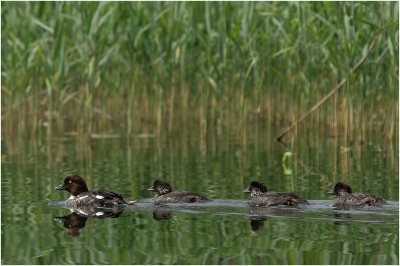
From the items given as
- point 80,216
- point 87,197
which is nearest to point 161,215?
point 80,216

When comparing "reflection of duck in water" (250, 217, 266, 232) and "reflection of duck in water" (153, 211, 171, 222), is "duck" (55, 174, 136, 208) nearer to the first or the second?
"reflection of duck in water" (153, 211, 171, 222)

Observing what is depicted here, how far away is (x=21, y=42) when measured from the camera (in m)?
17.6

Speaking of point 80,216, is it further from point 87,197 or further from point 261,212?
point 261,212

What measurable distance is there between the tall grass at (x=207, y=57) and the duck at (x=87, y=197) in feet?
19.1

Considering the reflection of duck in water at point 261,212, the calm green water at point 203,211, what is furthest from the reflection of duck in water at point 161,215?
the reflection of duck in water at point 261,212

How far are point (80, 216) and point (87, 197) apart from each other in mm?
838

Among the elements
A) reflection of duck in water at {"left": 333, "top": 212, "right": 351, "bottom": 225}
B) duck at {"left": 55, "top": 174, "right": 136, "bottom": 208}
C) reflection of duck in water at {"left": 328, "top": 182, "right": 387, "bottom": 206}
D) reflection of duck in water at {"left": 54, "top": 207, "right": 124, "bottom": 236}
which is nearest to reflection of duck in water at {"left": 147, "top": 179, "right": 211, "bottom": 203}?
duck at {"left": 55, "top": 174, "right": 136, "bottom": 208}

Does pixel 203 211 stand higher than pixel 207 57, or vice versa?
pixel 207 57

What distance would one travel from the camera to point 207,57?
17.2 m

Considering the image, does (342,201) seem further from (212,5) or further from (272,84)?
(272,84)

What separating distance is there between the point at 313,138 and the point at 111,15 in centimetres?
443

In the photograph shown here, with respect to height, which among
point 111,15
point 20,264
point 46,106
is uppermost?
point 111,15

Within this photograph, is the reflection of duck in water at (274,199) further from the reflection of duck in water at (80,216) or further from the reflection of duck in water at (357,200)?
the reflection of duck in water at (80,216)

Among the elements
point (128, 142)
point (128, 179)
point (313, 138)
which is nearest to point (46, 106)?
point (128, 142)
